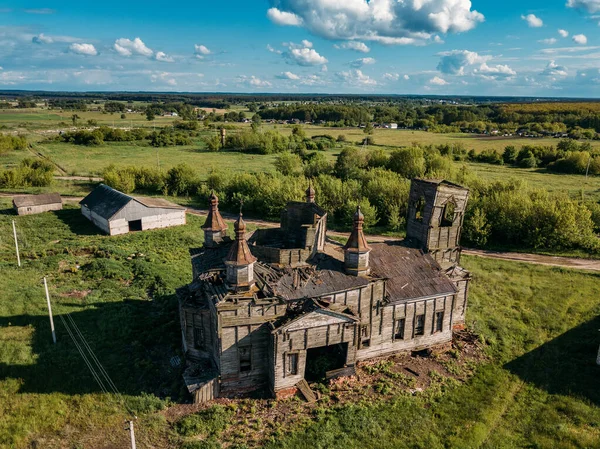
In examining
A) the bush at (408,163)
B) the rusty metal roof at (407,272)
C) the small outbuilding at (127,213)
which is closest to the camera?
the rusty metal roof at (407,272)

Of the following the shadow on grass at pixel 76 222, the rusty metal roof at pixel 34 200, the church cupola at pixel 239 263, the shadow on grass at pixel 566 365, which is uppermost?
the church cupola at pixel 239 263

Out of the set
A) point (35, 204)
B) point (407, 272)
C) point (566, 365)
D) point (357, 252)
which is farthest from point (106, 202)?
point (566, 365)

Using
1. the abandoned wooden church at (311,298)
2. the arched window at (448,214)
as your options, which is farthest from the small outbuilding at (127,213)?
the arched window at (448,214)

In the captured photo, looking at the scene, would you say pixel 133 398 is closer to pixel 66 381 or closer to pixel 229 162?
pixel 66 381

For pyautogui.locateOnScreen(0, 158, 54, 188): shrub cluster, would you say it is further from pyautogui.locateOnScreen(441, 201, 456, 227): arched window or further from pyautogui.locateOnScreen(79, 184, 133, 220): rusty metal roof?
pyautogui.locateOnScreen(441, 201, 456, 227): arched window

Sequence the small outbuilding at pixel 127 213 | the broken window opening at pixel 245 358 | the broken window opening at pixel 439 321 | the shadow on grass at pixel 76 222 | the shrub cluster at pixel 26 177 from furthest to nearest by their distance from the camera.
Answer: the shrub cluster at pixel 26 177 → the shadow on grass at pixel 76 222 → the small outbuilding at pixel 127 213 → the broken window opening at pixel 439 321 → the broken window opening at pixel 245 358

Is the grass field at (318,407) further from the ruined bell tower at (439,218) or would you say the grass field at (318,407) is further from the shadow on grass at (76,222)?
the shadow on grass at (76,222)

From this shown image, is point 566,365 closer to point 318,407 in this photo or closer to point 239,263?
point 318,407

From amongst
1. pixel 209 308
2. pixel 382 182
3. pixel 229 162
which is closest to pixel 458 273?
pixel 209 308
